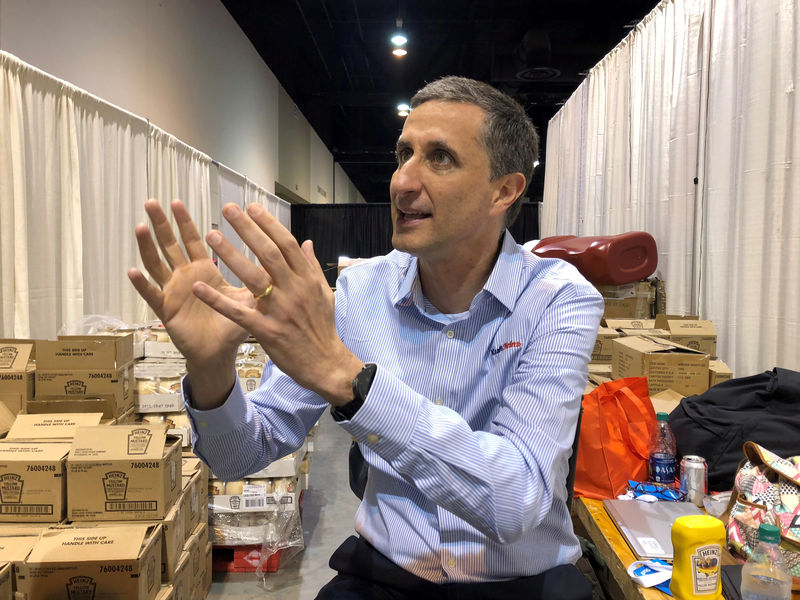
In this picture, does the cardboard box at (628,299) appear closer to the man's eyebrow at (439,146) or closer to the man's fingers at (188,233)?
the man's eyebrow at (439,146)

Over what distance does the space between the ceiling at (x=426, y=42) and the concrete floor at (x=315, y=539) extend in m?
4.85

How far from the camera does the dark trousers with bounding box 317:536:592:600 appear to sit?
1021 millimetres

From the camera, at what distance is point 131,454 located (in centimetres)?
186

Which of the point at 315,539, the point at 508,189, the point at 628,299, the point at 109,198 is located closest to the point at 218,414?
the point at 508,189

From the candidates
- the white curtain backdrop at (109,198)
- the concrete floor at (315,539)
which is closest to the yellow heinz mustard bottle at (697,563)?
the concrete floor at (315,539)

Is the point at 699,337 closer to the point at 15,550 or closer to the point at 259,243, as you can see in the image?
the point at 259,243

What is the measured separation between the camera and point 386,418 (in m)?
0.77

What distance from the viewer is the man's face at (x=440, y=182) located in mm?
1115

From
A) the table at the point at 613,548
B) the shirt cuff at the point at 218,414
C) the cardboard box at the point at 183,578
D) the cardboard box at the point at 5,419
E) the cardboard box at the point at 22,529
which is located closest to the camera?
the shirt cuff at the point at 218,414

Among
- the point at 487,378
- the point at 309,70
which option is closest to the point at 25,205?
the point at 487,378

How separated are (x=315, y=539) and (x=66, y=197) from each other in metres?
2.42

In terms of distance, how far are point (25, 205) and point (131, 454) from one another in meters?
1.78

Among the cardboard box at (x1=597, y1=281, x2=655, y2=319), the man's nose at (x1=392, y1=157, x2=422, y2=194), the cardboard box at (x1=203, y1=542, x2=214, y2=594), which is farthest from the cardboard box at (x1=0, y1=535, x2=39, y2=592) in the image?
the cardboard box at (x1=597, y1=281, x2=655, y2=319)

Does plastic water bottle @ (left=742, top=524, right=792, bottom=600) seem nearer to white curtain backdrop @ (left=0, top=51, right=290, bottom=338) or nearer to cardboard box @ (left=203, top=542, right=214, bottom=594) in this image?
cardboard box @ (left=203, top=542, right=214, bottom=594)
